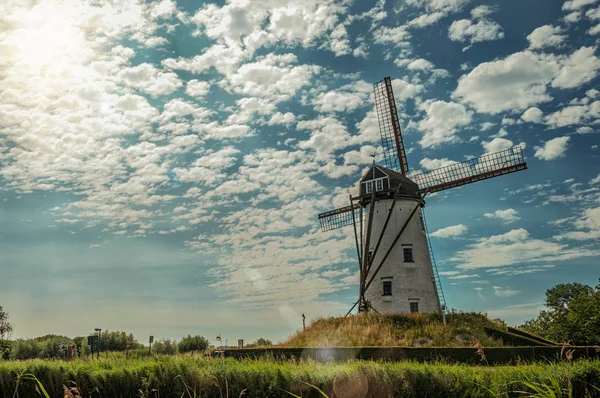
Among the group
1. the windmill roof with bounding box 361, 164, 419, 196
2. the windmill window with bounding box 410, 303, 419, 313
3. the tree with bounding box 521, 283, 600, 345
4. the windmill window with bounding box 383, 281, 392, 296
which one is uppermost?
the windmill roof with bounding box 361, 164, 419, 196

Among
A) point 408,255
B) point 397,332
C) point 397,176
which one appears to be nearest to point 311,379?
point 397,332

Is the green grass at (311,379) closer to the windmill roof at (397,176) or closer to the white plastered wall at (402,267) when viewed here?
the white plastered wall at (402,267)

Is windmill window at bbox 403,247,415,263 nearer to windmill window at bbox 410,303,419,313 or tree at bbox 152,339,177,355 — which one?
windmill window at bbox 410,303,419,313

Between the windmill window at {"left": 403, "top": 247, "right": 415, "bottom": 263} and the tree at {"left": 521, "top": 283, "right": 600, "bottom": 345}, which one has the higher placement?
the windmill window at {"left": 403, "top": 247, "right": 415, "bottom": 263}

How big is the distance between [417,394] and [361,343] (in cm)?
1348

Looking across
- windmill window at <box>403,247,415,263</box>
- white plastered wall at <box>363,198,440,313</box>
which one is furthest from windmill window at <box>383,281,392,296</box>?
windmill window at <box>403,247,415,263</box>

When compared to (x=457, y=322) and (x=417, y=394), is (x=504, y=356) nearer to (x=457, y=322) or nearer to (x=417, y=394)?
(x=457, y=322)

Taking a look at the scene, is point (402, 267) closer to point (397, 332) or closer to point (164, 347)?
point (397, 332)

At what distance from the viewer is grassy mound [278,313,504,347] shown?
26.2 m

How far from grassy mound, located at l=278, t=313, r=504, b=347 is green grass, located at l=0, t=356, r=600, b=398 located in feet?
41.8

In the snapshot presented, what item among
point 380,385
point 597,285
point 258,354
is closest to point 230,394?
point 380,385

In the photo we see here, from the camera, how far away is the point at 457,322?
94.9 feet

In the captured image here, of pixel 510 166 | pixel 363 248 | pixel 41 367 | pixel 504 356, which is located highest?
pixel 510 166

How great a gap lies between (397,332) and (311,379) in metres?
15.7
